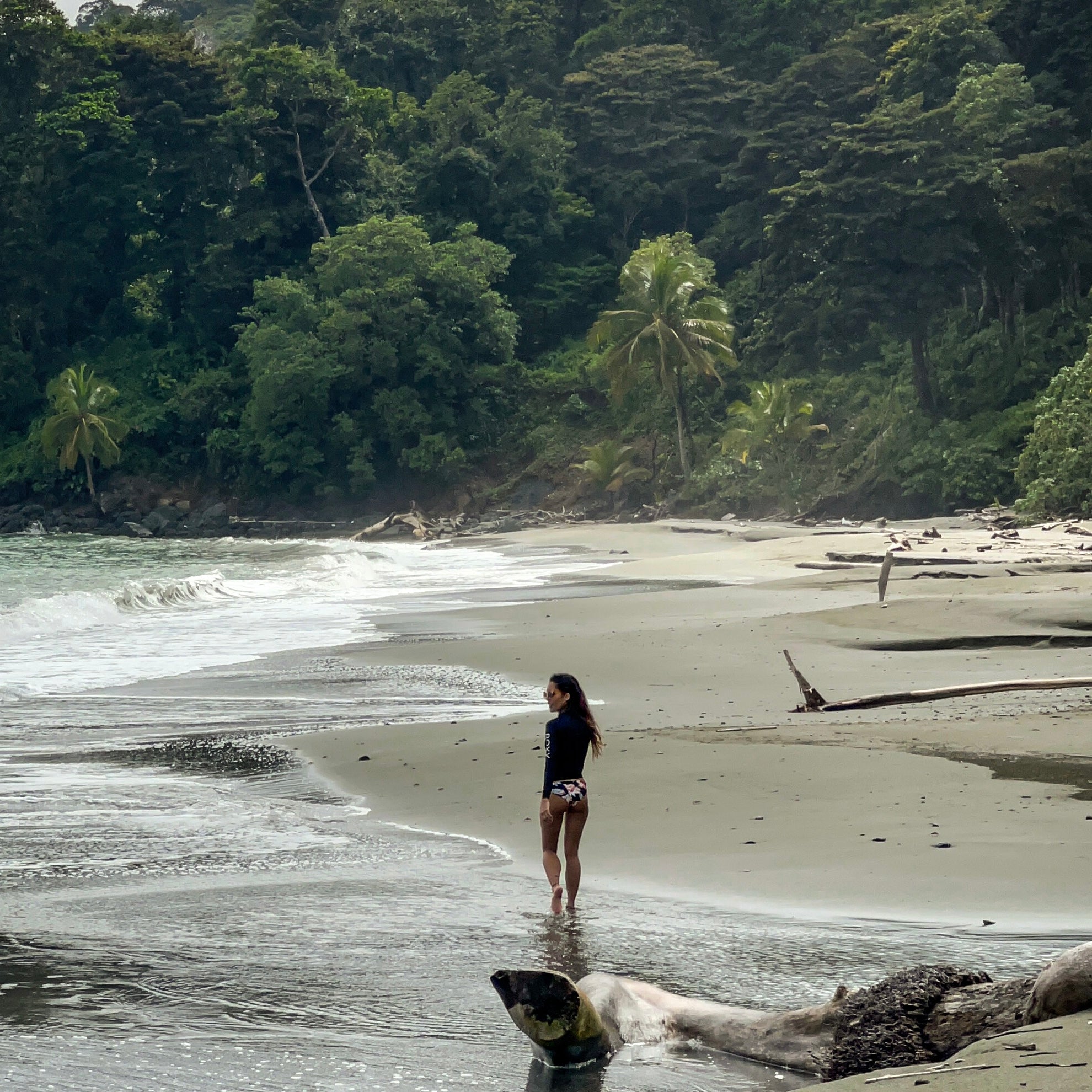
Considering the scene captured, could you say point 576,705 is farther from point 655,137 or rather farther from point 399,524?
point 655,137

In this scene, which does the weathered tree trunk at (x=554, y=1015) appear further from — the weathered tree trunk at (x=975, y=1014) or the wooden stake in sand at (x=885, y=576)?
the wooden stake in sand at (x=885, y=576)

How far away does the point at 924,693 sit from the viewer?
29.4ft

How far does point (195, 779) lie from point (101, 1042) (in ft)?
13.6

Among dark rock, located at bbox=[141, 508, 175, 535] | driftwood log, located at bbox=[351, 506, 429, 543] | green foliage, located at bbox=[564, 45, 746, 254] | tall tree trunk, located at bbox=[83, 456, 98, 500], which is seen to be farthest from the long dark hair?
tall tree trunk, located at bbox=[83, 456, 98, 500]

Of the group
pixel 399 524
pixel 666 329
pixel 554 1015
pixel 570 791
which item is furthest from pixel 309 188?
pixel 554 1015

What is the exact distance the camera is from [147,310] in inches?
2103

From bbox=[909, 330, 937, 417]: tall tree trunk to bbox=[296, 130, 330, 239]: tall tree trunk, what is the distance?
2299cm

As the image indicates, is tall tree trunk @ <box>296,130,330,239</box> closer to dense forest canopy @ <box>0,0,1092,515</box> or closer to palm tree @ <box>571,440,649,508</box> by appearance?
dense forest canopy @ <box>0,0,1092,515</box>

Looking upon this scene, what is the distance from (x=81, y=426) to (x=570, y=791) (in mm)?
47331

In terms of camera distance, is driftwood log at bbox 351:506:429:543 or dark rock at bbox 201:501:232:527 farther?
dark rock at bbox 201:501:232:527

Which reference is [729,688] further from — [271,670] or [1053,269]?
[1053,269]

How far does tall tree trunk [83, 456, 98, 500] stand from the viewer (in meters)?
50.6

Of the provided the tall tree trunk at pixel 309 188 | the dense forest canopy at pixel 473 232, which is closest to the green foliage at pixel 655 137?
the dense forest canopy at pixel 473 232

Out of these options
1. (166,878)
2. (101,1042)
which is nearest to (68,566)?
(166,878)
